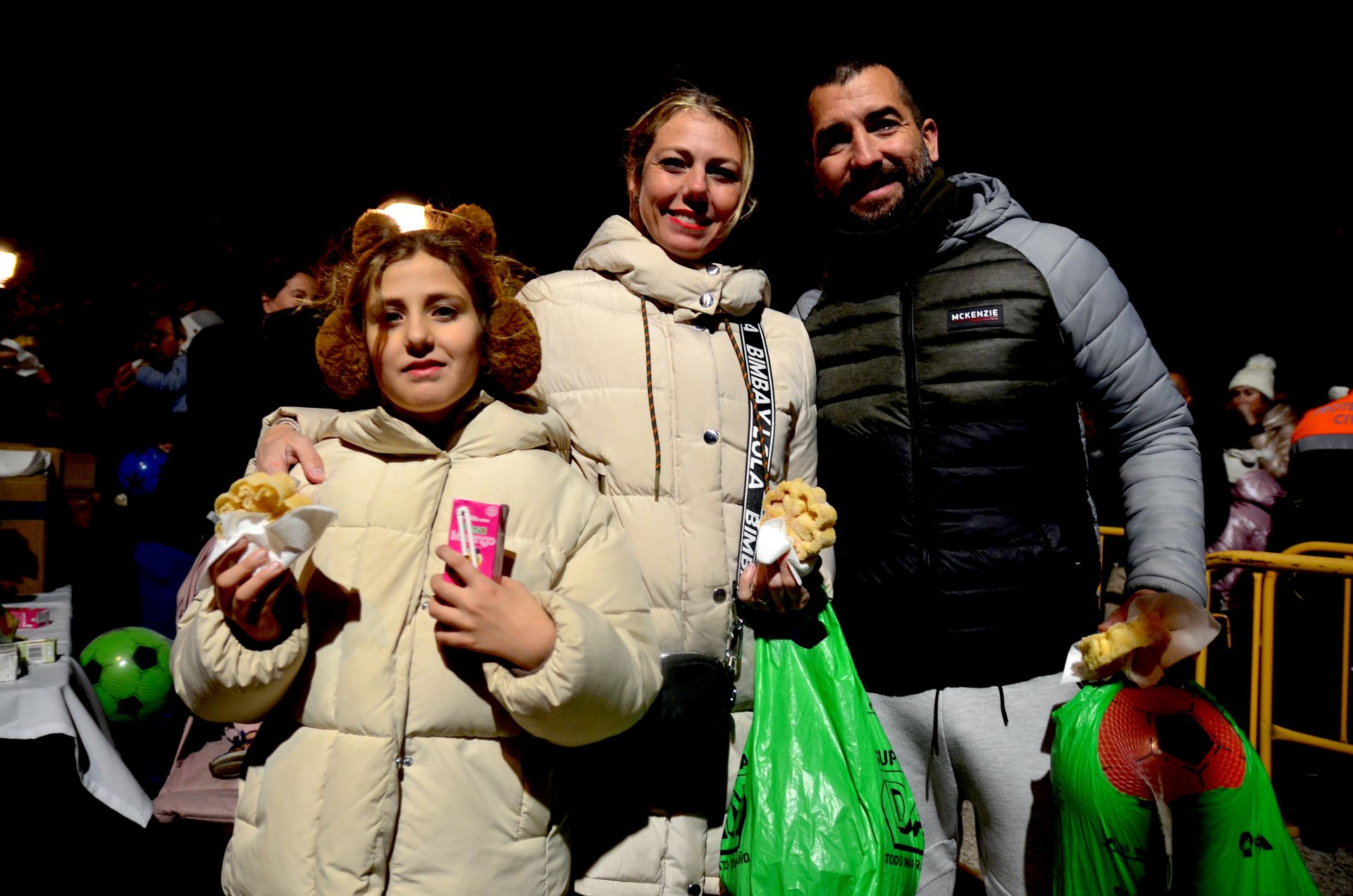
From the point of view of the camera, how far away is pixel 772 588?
1884 mm

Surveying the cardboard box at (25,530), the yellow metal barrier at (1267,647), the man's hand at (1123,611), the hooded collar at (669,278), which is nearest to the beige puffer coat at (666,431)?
the hooded collar at (669,278)

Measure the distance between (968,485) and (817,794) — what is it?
2.77 ft

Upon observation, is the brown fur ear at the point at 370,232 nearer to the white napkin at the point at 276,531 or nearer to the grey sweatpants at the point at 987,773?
the white napkin at the point at 276,531

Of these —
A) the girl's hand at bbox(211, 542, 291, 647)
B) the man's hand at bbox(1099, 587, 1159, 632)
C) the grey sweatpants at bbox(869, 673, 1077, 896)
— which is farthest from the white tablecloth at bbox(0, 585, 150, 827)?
the man's hand at bbox(1099, 587, 1159, 632)

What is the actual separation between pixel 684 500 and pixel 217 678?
1042mm

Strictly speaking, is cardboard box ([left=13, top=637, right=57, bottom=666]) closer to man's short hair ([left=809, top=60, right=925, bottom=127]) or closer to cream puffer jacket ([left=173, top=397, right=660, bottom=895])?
cream puffer jacket ([left=173, top=397, right=660, bottom=895])

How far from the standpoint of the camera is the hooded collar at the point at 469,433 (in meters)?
1.64

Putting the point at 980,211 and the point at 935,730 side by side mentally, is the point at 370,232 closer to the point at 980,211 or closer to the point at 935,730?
the point at 980,211

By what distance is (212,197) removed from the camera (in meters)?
8.34

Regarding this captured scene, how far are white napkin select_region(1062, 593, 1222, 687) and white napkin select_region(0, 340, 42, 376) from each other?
7.26m

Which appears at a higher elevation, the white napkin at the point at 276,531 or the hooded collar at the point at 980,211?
the hooded collar at the point at 980,211

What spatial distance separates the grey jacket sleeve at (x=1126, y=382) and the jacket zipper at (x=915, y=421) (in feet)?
1.08

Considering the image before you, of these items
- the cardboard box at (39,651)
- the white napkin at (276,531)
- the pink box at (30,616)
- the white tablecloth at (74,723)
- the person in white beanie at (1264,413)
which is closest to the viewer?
the white napkin at (276,531)

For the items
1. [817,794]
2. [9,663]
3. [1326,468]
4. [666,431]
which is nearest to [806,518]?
[666,431]
